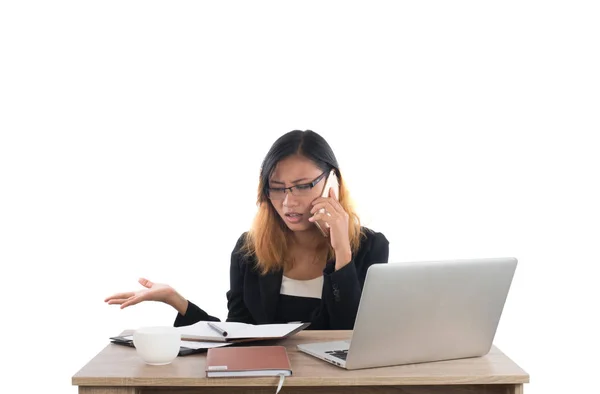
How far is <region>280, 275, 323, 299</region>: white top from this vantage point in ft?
9.48

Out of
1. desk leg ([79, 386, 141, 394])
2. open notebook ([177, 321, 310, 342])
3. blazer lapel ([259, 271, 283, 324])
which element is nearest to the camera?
desk leg ([79, 386, 141, 394])

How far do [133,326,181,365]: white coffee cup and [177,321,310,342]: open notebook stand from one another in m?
0.22

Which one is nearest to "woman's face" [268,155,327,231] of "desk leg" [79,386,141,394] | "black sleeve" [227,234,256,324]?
"black sleeve" [227,234,256,324]

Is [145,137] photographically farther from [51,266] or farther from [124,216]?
[51,266]

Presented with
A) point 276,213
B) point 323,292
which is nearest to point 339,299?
point 323,292

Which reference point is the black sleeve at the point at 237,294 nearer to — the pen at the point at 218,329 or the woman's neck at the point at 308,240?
the woman's neck at the point at 308,240

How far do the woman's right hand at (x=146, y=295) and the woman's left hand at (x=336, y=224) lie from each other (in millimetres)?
559

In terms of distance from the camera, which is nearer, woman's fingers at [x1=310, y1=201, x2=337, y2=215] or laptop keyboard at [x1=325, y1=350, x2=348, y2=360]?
laptop keyboard at [x1=325, y1=350, x2=348, y2=360]

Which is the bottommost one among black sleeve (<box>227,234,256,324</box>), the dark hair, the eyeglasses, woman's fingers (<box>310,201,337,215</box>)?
black sleeve (<box>227,234,256,324</box>)

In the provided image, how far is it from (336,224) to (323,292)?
245mm

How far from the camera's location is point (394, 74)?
409 centimetres

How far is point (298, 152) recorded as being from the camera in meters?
2.83

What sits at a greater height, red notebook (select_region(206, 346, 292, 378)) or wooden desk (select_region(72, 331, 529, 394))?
red notebook (select_region(206, 346, 292, 378))

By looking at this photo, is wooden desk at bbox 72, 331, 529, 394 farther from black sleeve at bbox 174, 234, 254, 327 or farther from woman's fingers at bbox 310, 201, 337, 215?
black sleeve at bbox 174, 234, 254, 327
